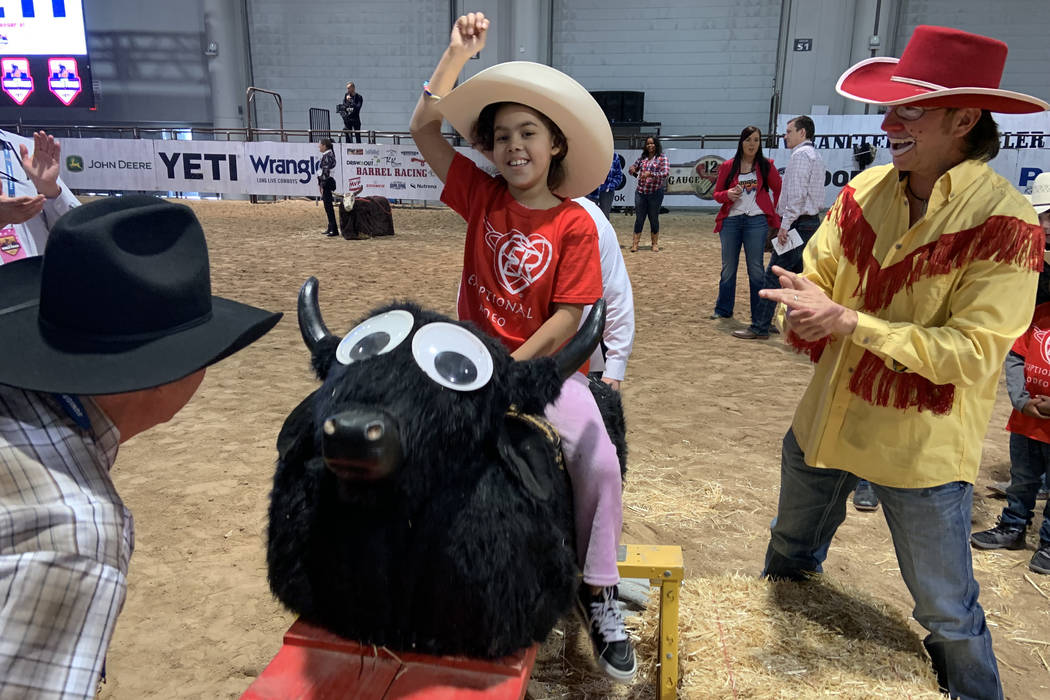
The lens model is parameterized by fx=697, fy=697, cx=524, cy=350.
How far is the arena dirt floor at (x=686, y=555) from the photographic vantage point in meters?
2.24

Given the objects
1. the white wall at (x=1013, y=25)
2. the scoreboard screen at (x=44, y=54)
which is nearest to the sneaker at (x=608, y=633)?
the white wall at (x=1013, y=25)

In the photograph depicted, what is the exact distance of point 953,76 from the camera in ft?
5.94

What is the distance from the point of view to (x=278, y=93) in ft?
67.9

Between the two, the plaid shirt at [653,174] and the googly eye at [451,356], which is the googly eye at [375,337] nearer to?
the googly eye at [451,356]

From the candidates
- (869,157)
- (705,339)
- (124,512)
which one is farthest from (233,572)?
(869,157)

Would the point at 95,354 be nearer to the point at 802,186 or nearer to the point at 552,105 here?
the point at 552,105

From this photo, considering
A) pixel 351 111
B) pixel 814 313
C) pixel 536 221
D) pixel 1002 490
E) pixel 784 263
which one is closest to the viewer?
pixel 814 313

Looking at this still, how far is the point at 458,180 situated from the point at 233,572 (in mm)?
1889

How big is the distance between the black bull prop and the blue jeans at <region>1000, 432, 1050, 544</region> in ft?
9.06

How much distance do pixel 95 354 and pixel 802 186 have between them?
5.88m

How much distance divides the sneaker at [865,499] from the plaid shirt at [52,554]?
11.6ft

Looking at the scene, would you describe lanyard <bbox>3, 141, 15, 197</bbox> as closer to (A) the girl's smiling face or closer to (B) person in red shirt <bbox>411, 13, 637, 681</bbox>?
(B) person in red shirt <bbox>411, 13, 637, 681</bbox>

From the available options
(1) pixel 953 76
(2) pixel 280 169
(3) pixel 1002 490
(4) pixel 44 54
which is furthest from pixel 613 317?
(4) pixel 44 54

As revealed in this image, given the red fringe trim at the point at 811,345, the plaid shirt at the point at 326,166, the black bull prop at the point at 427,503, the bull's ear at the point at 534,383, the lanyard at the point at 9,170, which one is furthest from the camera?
the plaid shirt at the point at 326,166
